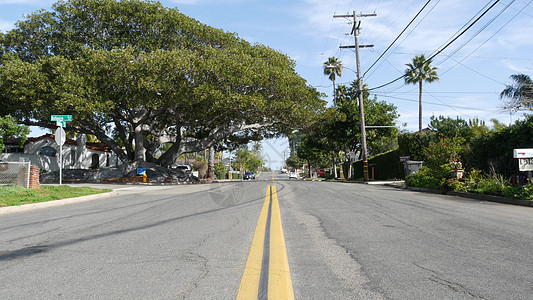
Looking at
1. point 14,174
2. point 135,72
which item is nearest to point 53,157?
point 135,72

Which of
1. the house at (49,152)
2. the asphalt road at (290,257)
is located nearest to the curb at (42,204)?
the asphalt road at (290,257)

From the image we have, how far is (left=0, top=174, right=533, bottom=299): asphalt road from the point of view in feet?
12.0

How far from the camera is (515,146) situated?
47.6 feet

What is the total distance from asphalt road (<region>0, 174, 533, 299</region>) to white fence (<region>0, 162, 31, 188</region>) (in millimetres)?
8125

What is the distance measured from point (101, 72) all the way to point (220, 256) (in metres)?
22.0

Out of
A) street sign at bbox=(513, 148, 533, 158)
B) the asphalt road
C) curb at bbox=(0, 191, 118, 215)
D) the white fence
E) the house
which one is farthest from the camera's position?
the house

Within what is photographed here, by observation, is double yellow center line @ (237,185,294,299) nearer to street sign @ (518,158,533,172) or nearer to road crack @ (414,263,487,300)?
road crack @ (414,263,487,300)

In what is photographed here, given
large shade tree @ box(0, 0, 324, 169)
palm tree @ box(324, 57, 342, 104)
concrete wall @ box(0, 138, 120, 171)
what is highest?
palm tree @ box(324, 57, 342, 104)

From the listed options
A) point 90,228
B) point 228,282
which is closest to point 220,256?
point 228,282

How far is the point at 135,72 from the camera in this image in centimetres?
2353

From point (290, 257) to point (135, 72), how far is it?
21.3m

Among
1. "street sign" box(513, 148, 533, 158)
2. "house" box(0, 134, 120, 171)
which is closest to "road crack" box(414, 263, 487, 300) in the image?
"street sign" box(513, 148, 533, 158)

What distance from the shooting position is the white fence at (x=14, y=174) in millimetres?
15484

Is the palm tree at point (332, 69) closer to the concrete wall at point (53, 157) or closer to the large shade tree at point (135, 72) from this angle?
the large shade tree at point (135, 72)
